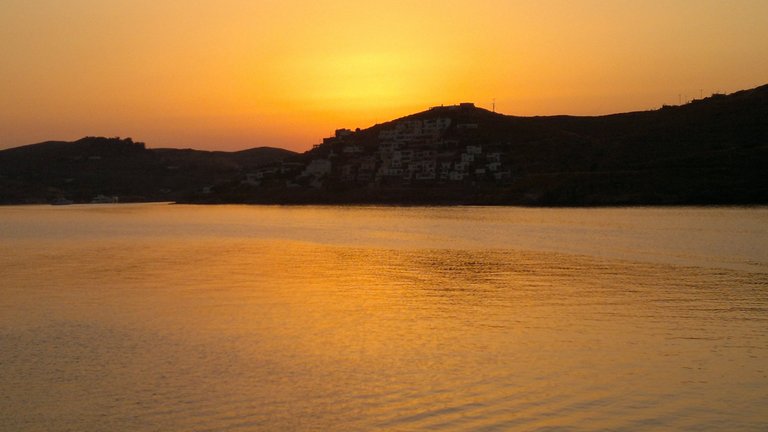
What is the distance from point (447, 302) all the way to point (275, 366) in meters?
10.1

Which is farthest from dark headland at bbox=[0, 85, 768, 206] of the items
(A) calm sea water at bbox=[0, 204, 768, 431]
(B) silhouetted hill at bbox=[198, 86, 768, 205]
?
(A) calm sea water at bbox=[0, 204, 768, 431]

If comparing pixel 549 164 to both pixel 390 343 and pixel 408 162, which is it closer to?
pixel 408 162

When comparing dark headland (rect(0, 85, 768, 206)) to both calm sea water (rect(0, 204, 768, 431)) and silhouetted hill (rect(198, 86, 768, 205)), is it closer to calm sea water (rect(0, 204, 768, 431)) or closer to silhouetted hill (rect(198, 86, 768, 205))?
silhouetted hill (rect(198, 86, 768, 205))

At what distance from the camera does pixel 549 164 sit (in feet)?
481

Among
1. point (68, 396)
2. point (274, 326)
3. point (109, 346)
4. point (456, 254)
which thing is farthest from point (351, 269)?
point (68, 396)

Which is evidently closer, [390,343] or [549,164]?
[390,343]

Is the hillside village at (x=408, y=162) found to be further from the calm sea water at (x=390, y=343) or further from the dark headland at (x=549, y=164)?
the calm sea water at (x=390, y=343)

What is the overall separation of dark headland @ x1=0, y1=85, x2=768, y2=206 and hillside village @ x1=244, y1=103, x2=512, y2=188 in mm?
313

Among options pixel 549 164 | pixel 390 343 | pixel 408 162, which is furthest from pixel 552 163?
pixel 390 343

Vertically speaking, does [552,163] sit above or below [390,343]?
above

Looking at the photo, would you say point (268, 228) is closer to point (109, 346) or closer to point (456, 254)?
point (456, 254)

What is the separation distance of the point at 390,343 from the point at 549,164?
131 meters

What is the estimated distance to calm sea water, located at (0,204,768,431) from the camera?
13422 millimetres

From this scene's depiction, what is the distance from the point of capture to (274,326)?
2205 cm
